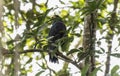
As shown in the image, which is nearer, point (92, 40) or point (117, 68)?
point (117, 68)

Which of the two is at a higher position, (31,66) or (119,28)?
(119,28)

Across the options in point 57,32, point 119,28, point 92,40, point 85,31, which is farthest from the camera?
point 57,32

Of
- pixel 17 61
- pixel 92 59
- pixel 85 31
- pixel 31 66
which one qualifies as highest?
pixel 17 61

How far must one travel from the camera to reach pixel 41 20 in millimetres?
1418

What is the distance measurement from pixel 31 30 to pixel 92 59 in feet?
1.08

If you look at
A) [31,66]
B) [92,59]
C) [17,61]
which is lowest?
[31,66]

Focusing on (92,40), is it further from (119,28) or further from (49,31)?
(49,31)

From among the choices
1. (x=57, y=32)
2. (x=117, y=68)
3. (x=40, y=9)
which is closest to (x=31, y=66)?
(x=57, y=32)

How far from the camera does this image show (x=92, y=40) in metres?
1.37

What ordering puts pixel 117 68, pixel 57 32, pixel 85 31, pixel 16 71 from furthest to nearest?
pixel 57 32
pixel 85 31
pixel 117 68
pixel 16 71

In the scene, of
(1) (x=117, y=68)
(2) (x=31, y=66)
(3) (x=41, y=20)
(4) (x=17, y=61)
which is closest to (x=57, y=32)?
(2) (x=31, y=66)

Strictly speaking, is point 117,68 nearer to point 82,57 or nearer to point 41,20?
point 82,57

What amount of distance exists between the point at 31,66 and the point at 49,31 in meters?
0.41

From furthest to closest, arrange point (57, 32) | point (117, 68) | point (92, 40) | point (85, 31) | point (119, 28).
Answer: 1. point (57, 32)
2. point (85, 31)
3. point (119, 28)
4. point (92, 40)
5. point (117, 68)
